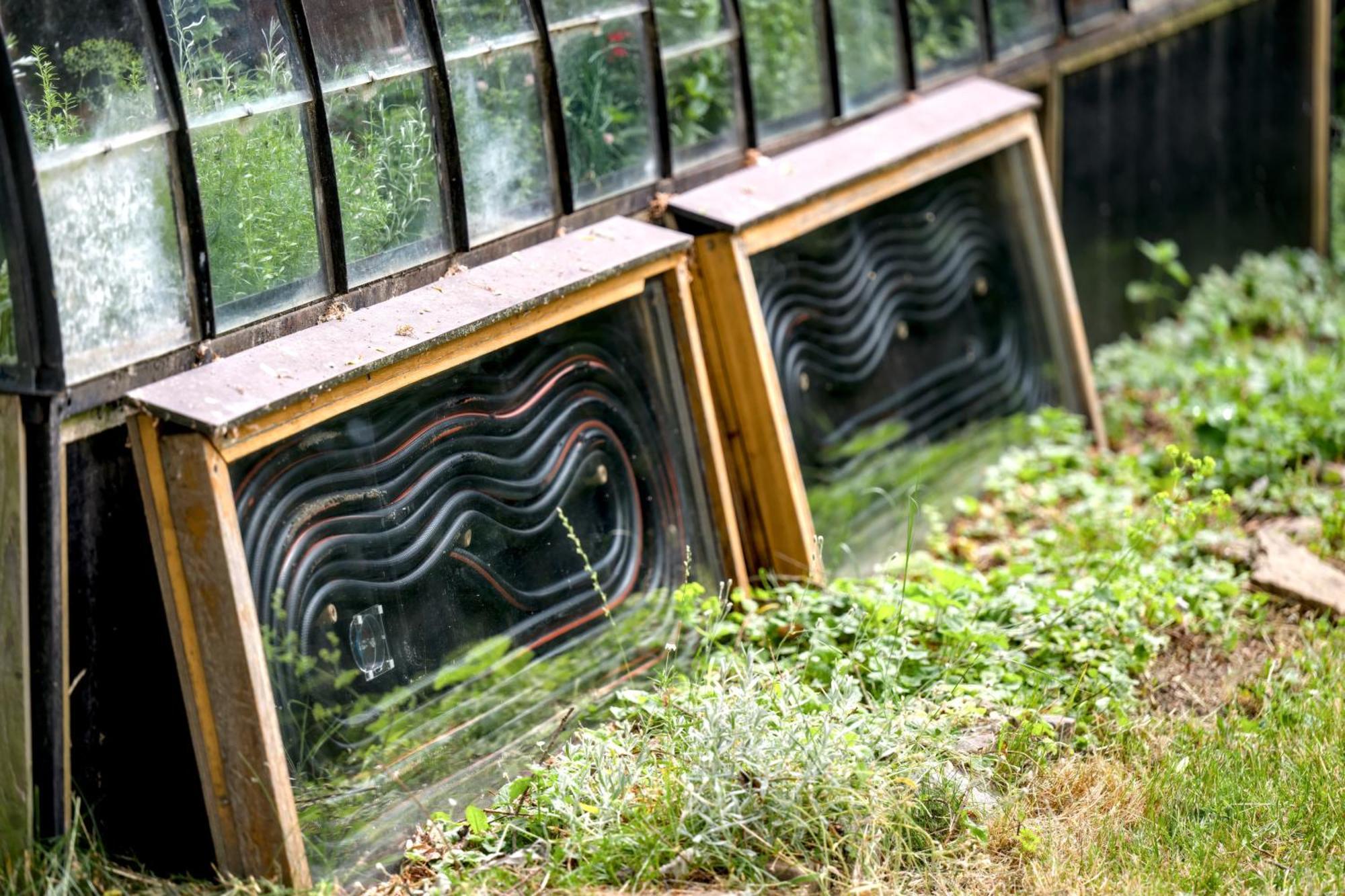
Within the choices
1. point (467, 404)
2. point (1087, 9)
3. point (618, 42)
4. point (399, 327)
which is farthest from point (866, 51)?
point (399, 327)

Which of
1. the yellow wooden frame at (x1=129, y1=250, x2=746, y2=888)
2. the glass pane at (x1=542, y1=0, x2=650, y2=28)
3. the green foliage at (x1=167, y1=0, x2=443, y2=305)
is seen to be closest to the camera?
the yellow wooden frame at (x1=129, y1=250, x2=746, y2=888)

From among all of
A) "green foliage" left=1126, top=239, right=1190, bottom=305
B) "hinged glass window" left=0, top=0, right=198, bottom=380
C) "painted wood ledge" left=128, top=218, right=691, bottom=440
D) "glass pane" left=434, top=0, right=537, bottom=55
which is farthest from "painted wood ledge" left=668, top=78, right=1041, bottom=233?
"hinged glass window" left=0, top=0, right=198, bottom=380

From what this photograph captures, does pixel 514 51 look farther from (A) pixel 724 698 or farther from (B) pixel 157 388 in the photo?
(A) pixel 724 698

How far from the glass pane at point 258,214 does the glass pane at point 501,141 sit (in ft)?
1.76

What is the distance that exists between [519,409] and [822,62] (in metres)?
2.01

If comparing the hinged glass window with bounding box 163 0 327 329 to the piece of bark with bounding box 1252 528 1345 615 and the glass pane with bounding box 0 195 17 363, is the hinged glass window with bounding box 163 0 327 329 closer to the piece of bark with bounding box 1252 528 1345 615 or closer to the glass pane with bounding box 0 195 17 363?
the glass pane with bounding box 0 195 17 363

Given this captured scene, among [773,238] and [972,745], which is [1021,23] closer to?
[773,238]

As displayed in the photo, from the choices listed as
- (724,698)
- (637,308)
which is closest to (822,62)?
(637,308)

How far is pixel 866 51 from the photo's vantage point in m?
5.33

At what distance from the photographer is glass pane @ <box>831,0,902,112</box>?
17.1 ft

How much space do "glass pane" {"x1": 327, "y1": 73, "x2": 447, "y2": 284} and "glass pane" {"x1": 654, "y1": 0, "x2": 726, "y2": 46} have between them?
3.35ft

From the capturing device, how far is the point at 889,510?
4938mm

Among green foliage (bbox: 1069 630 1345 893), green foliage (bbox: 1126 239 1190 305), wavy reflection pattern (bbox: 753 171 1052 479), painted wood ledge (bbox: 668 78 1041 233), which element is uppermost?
painted wood ledge (bbox: 668 78 1041 233)

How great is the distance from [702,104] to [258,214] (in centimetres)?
175
